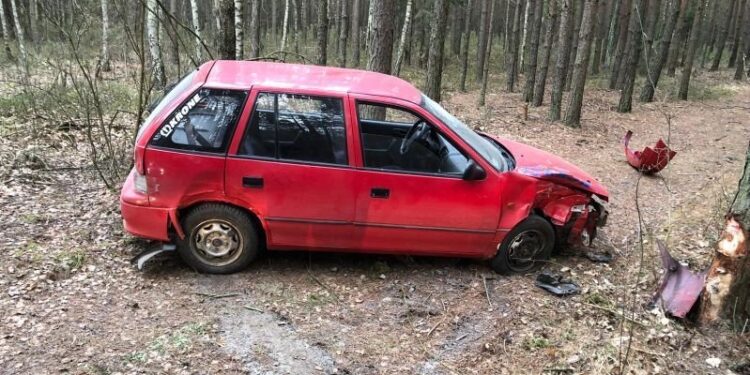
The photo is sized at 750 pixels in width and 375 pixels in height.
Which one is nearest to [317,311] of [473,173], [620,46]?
[473,173]

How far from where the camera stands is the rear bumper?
15.2 feet

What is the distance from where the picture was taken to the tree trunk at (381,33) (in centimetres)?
765

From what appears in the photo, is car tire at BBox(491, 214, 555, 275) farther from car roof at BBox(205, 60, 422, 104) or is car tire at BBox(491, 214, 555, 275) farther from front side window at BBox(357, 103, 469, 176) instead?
car roof at BBox(205, 60, 422, 104)

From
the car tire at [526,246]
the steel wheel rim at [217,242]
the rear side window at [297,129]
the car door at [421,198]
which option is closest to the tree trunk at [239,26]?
the rear side window at [297,129]

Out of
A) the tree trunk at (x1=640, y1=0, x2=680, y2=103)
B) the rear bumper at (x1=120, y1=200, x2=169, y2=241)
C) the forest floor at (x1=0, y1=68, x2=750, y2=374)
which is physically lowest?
the forest floor at (x1=0, y1=68, x2=750, y2=374)

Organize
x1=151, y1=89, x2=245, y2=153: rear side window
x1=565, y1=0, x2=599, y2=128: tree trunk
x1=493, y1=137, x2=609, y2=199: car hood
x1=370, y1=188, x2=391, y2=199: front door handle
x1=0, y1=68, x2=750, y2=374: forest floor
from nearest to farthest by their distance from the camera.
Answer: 1. x1=0, y1=68, x2=750, y2=374: forest floor
2. x1=151, y1=89, x2=245, y2=153: rear side window
3. x1=370, y1=188, x2=391, y2=199: front door handle
4. x1=493, y1=137, x2=609, y2=199: car hood
5. x1=565, y1=0, x2=599, y2=128: tree trunk

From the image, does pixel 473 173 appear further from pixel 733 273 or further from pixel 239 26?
pixel 239 26

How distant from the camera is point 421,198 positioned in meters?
4.81

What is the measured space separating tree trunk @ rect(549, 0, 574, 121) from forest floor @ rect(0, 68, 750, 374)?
755 cm

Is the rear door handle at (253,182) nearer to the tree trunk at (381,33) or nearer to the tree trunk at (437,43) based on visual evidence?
the tree trunk at (381,33)

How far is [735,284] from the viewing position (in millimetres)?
3969

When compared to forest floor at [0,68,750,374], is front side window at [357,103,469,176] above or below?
above

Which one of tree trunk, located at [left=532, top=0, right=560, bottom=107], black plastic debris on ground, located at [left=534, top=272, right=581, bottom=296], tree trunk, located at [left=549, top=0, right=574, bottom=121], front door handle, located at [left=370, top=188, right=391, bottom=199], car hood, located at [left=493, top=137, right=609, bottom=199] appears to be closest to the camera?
front door handle, located at [left=370, top=188, right=391, bottom=199]

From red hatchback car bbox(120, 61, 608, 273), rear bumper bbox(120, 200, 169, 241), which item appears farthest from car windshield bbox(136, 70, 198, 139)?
rear bumper bbox(120, 200, 169, 241)
